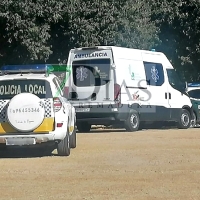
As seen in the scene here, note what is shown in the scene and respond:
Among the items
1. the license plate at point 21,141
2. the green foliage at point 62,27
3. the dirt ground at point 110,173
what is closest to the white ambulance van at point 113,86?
the green foliage at point 62,27

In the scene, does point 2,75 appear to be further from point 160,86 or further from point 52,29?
point 52,29

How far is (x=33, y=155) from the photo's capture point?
15133 millimetres

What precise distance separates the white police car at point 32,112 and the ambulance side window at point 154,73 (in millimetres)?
8809

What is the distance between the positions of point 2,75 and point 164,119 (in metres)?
10.2

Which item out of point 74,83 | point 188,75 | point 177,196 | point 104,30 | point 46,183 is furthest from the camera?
point 188,75

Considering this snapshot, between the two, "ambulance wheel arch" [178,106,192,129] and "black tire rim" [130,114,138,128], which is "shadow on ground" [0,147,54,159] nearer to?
"black tire rim" [130,114,138,128]

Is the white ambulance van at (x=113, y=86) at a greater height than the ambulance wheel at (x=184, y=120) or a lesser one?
greater

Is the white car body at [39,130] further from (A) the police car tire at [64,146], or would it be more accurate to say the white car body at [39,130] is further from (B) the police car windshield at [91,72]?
(B) the police car windshield at [91,72]

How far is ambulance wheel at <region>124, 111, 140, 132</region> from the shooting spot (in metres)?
22.1

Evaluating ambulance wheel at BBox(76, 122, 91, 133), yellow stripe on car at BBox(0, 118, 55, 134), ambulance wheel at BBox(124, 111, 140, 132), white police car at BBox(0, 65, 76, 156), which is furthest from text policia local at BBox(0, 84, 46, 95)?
ambulance wheel at BBox(76, 122, 91, 133)

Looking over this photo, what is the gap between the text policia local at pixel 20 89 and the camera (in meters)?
14.1

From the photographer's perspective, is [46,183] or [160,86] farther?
[160,86]

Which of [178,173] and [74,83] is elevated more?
[74,83]

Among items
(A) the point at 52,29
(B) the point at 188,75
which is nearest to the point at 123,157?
(A) the point at 52,29
